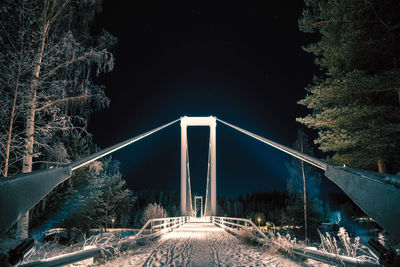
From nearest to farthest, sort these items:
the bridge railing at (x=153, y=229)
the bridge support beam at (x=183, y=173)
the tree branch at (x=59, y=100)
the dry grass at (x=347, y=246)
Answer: the dry grass at (x=347, y=246) → the tree branch at (x=59, y=100) → the bridge railing at (x=153, y=229) → the bridge support beam at (x=183, y=173)

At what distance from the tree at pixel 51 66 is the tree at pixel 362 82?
628cm

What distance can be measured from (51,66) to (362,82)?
803 centimetres

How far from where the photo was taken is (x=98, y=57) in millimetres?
7730

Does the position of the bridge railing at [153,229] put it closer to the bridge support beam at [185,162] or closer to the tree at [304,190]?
the bridge support beam at [185,162]

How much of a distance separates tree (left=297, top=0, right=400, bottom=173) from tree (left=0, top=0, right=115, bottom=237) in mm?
6284

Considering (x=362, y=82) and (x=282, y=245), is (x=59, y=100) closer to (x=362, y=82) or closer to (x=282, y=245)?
(x=282, y=245)

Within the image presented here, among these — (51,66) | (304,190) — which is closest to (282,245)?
(51,66)

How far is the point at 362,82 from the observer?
6.64 m

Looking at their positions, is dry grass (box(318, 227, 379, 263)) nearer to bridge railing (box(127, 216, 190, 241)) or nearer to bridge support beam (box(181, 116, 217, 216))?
bridge railing (box(127, 216, 190, 241))

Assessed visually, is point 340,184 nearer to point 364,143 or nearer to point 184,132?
point 364,143

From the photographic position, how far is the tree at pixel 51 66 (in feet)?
21.0

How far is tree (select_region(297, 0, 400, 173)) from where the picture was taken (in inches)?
259

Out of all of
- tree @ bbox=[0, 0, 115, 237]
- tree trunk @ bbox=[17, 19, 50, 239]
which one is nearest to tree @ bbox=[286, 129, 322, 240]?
tree @ bbox=[0, 0, 115, 237]

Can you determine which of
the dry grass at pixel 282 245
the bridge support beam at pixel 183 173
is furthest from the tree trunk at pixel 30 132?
the bridge support beam at pixel 183 173
